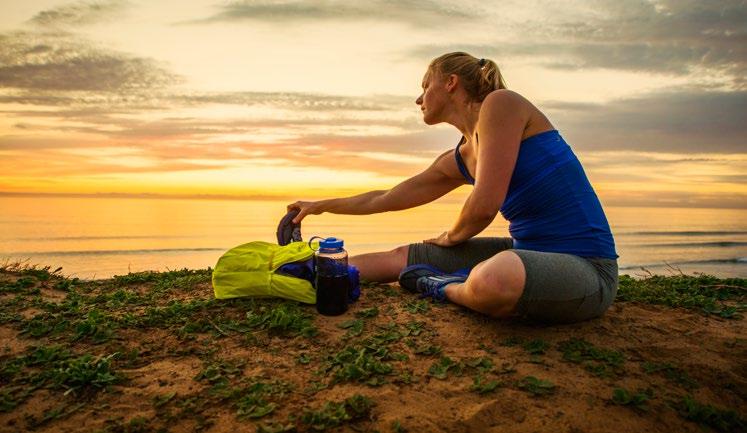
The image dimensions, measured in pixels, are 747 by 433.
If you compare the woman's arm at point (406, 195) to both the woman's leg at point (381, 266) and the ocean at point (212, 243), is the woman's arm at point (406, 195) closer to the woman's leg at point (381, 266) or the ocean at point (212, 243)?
the woman's leg at point (381, 266)

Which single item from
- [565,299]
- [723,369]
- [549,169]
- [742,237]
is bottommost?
[742,237]

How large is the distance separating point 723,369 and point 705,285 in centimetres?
280

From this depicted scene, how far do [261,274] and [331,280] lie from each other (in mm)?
722

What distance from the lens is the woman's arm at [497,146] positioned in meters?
3.46

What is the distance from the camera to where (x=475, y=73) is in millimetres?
4094

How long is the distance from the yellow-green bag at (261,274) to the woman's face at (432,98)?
1757 millimetres

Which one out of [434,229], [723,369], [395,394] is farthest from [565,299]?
[434,229]

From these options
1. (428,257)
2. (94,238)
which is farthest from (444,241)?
(94,238)

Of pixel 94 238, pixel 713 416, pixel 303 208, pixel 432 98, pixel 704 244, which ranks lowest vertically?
pixel 704 244

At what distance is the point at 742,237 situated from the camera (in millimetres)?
25094

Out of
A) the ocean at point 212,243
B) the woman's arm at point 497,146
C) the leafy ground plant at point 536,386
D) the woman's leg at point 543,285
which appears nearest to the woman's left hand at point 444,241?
the woman's arm at point 497,146

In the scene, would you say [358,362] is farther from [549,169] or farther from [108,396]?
[549,169]

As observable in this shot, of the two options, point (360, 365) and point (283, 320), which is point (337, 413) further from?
point (283, 320)

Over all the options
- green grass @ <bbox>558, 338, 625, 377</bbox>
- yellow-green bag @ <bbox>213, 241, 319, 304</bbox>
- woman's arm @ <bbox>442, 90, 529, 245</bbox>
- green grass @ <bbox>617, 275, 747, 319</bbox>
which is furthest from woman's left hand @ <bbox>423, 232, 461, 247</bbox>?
green grass @ <bbox>617, 275, 747, 319</bbox>
